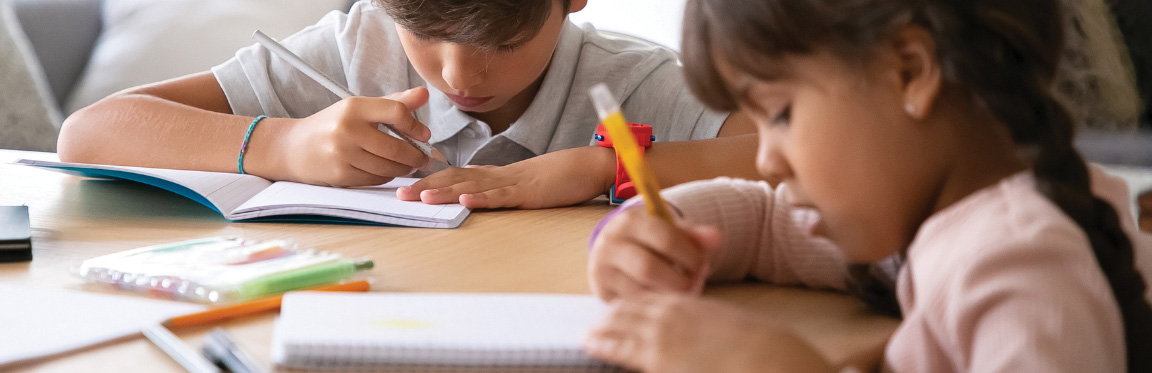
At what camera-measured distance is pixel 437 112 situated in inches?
48.5

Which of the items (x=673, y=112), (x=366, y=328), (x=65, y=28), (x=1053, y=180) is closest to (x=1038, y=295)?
(x=1053, y=180)

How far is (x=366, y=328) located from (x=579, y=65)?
0.87m

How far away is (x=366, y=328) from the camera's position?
1.41 feet

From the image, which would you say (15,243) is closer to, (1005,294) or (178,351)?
(178,351)

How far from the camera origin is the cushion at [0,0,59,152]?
1.71 metres

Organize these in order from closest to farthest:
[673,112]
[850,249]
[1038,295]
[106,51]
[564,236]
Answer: [1038,295]
[850,249]
[564,236]
[673,112]
[106,51]

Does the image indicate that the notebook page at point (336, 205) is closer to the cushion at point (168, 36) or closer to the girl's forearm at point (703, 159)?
the girl's forearm at point (703, 159)

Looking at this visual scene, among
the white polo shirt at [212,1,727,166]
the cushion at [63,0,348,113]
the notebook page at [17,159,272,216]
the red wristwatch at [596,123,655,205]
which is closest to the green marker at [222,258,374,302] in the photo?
the notebook page at [17,159,272,216]

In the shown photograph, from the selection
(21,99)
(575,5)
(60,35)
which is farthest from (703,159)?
(60,35)

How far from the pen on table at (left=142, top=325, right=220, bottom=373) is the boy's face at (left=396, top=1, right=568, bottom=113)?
0.55 meters

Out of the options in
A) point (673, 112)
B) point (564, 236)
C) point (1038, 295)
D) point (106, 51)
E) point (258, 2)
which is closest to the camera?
point (1038, 295)

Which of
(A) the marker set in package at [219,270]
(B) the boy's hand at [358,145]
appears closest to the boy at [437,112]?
(B) the boy's hand at [358,145]

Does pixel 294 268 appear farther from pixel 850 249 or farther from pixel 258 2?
pixel 258 2

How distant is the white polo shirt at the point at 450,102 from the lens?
3.93 feet
